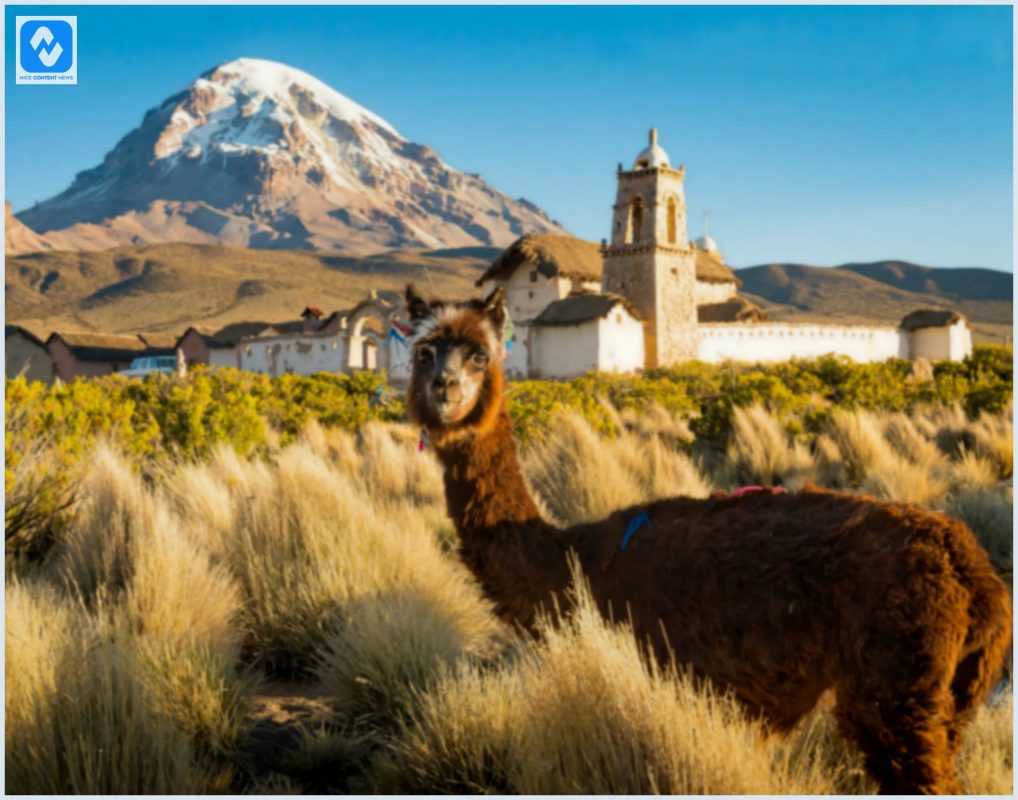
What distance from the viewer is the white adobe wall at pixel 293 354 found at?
161 ft

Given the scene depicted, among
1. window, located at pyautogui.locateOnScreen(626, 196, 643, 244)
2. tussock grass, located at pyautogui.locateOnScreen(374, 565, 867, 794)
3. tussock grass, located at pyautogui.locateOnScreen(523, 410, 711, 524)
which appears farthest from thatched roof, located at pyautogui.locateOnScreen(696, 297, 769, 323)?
tussock grass, located at pyautogui.locateOnScreen(374, 565, 867, 794)

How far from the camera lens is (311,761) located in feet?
14.0

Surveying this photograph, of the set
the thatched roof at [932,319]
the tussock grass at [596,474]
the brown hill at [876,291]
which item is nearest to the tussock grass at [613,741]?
the tussock grass at [596,474]

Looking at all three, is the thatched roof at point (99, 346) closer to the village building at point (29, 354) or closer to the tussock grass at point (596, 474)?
the village building at point (29, 354)

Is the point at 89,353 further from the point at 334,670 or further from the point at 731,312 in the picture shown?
the point at 334,670

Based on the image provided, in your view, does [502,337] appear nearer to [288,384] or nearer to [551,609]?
[551,609]

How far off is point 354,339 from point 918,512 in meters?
46.6

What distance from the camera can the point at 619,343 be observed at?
151 ft

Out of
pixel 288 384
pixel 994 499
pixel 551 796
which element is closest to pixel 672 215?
pixel 288 384

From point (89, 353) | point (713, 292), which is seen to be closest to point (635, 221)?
point (713, 292)

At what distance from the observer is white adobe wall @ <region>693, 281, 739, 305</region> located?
211 ft

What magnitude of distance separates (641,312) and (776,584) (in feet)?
153

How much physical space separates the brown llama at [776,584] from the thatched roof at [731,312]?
53999mm

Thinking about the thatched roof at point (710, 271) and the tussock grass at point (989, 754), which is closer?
the tussock grass at point (989, 754)
